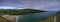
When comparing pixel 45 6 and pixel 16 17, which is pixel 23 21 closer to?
pixel 16 17

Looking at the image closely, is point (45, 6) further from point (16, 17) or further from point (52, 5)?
point (16, 17)

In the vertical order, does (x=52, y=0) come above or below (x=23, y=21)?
above

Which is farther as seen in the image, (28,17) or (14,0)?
(14,0)

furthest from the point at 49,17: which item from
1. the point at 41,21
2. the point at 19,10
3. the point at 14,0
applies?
the point at 14,0

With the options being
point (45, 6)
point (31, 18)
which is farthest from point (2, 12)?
point (45, 6)

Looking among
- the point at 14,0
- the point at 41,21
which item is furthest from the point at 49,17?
the point at 14,0

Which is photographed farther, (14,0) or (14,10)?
(14,0)

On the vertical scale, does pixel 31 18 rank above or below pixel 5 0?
below
